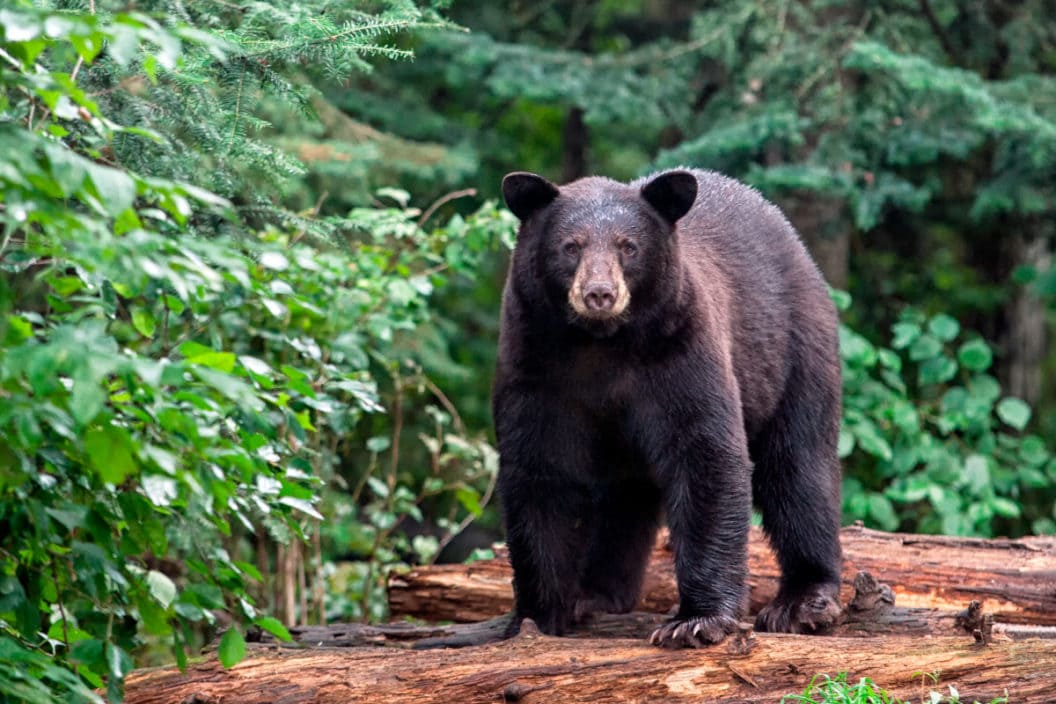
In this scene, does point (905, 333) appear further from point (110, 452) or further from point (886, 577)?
point (110, 452)

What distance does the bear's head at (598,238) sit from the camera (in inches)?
193

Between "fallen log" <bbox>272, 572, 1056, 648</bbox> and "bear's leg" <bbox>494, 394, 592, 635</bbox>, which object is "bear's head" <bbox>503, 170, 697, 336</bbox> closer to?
"bear's leg" <bbox>494, 394, 592, 635</bbox>

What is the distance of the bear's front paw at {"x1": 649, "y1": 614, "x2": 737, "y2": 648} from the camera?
4.75 meters

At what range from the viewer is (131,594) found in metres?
4.08

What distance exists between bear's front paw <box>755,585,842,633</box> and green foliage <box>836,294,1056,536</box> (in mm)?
2901

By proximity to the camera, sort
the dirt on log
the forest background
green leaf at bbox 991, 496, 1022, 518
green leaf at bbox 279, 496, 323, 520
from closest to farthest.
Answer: the forest background < green leaf at bbox 279, 496, 323, 520 < the dirt on log < green leaf at bbox 991, 496, 1022, 518

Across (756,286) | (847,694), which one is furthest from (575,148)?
(847,694)

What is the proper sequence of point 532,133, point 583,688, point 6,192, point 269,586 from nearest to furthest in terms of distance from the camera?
point 6,192, point 583,688, point 269,586, point 532,133

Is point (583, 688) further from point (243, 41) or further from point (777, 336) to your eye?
point (243, 41)

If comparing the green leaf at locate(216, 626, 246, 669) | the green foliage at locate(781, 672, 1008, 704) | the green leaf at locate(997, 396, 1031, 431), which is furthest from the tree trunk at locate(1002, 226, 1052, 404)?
the green leaf at locate(216, 626, 246, 669)

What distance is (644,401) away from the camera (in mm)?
4996

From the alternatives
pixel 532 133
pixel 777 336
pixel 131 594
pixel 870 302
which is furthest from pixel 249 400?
pixel 532 133

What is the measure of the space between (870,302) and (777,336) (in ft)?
18.4

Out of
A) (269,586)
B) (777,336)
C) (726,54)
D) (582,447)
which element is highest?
(726,54)
